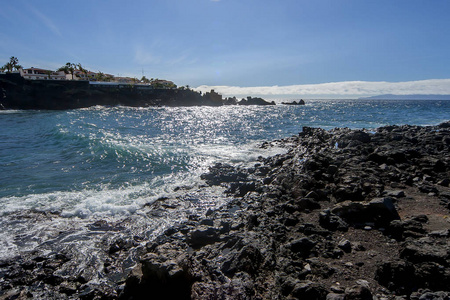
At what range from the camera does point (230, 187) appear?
13273 mm

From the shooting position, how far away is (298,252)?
20.1ft

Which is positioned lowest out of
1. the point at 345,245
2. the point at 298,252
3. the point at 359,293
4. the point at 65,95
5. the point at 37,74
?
the point at 298,252

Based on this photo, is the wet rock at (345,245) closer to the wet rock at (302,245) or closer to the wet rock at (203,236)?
the wet rock at (302,245)

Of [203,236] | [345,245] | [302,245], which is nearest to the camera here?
[345,245]

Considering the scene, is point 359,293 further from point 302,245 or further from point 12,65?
point 12,65

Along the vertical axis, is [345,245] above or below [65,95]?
below

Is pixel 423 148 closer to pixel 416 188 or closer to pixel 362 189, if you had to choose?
pixel 416 188

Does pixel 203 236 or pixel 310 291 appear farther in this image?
pixel 203 236

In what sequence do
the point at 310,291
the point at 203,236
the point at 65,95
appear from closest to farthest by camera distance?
the point at 310,291 → the point at 203,236 → the point at 65,95

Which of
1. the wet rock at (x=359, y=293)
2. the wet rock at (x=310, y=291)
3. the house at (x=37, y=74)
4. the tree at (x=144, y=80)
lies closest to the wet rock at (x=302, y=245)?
the wet rock at (x=310, y=291)

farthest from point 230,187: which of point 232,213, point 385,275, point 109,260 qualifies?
point 385,275

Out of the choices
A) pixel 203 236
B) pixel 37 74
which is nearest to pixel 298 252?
pixel 203 236

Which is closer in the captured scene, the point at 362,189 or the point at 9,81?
the point at 362,189

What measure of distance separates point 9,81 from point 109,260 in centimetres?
10585
